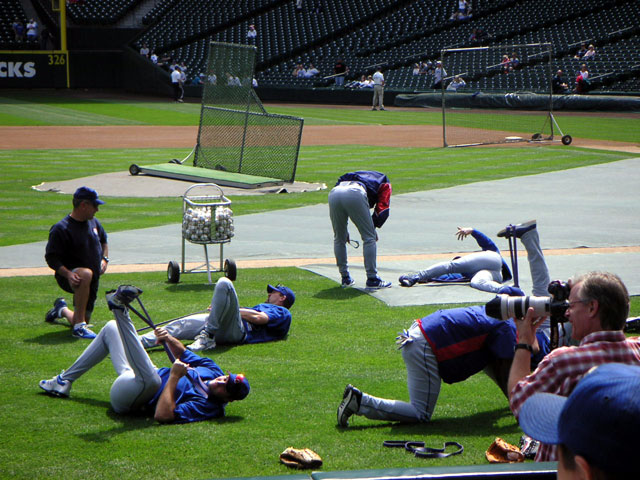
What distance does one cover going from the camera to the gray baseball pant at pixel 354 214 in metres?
9.83

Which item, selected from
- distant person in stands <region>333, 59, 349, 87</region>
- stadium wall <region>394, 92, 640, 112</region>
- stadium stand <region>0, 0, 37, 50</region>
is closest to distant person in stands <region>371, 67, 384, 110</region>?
stadium wall <region>394, 92, 640, 112</region>

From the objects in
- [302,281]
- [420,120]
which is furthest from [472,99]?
[302,281]

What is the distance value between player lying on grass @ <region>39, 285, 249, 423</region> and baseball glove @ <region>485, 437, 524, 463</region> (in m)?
1.73

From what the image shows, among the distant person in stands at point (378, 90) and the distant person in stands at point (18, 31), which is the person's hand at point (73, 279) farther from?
the distant person in stands at point (18, 31)

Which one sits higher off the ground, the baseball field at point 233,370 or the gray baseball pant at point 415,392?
the gray baseball pant at point 415,392

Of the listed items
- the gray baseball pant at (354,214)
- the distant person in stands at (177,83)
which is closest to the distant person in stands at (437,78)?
the distant person in stands at (177,83)

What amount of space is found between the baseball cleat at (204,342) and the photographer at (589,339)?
13.9 feet

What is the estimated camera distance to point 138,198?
58.9ft

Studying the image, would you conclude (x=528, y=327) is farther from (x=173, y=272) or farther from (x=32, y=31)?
(x=32, y=31)

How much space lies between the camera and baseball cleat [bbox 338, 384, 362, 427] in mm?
5719

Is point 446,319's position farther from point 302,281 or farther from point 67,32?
point 67,32

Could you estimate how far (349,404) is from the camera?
5730mm

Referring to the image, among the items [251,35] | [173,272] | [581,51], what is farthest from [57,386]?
[251,35]

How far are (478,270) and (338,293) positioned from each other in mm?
1677
